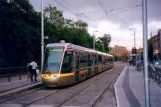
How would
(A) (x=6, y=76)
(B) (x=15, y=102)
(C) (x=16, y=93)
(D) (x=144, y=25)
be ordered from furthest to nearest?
(A) (x=6, y=76), (C) (x=16, y=93), (B) (x=15, y=102), (D) (x=144, y=25)

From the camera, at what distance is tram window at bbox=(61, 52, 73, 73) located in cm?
1848

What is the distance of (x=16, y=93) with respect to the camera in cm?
1675

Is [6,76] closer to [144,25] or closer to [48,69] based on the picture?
[48,69]

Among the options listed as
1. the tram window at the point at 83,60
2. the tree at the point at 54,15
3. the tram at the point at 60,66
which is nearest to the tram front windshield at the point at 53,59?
the tram at the point at 60,66

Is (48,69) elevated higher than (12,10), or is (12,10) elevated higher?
(12,10)

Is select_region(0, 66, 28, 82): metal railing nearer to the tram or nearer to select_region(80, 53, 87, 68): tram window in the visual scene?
the tram

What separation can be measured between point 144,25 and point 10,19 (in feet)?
69.4

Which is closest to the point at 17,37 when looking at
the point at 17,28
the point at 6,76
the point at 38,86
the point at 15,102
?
the point at 17,28

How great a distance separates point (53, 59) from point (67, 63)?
1004 millimetres

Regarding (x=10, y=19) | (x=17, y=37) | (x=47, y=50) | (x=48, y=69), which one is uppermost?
(x=10, y=19)

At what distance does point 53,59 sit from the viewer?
61.4 ft

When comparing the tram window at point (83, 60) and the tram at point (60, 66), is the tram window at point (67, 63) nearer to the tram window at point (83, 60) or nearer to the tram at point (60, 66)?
the tram at point (60, 66)

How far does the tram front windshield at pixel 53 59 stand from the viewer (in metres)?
18.4

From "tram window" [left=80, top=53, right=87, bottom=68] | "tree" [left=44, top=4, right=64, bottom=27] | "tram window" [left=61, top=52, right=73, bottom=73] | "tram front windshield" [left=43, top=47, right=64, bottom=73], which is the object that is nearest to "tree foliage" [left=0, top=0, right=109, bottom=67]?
"tree" [left=44, top=4, right=64, bottom=27]
